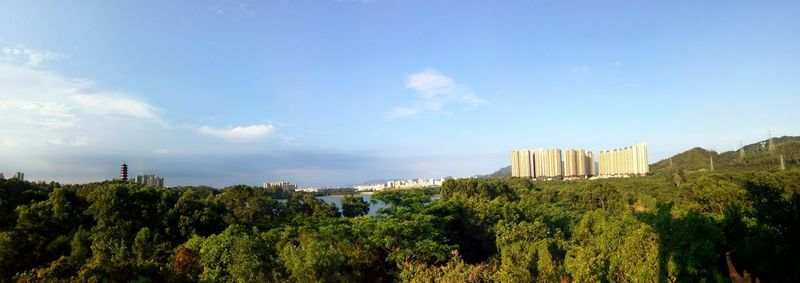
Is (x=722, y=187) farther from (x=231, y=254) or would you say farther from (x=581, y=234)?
(x=231, y=254)

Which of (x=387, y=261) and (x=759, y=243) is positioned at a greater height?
(x=759, y=243)

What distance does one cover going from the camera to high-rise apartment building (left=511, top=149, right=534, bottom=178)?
108 meters

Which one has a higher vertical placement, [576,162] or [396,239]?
[576,162]

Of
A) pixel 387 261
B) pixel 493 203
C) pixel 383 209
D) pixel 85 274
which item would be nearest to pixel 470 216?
pixel 493 203

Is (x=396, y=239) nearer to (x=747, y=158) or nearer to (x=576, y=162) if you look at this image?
(x=747, y=158)

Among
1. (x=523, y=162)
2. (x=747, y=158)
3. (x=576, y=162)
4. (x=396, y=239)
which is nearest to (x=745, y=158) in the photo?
(x=747, y=158)

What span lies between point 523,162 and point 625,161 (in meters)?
21.1

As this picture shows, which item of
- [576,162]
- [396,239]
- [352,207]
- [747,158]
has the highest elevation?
[576,162]

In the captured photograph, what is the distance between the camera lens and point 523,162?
108375 mm

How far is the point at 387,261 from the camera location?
20.1 metres

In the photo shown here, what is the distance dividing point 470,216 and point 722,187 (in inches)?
634

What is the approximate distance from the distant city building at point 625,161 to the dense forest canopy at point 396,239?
51766 mm

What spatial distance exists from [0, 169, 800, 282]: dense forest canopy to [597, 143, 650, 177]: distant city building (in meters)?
51.8

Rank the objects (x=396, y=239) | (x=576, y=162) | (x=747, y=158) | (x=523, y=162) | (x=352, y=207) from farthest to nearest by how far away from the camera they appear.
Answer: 1. (x=523, y=162)
2. (x=576, y=162)
3. (x=747, y=158)
4. (x=352, y=207)
5. (x=396, y=239)
